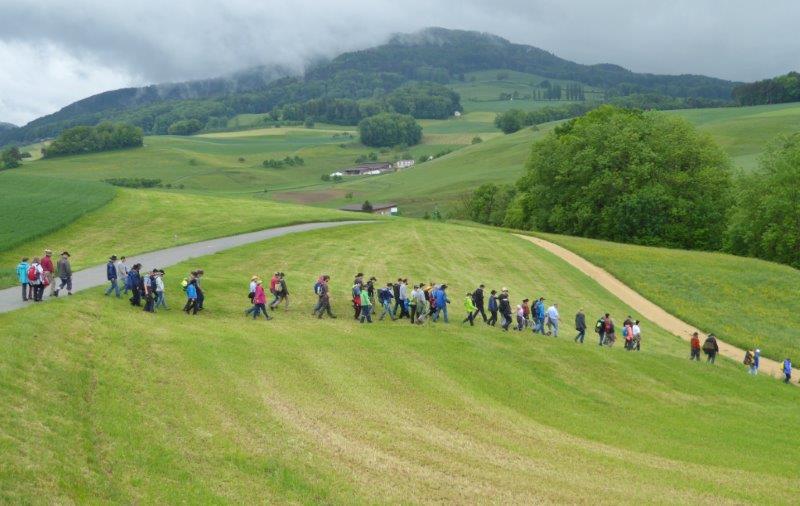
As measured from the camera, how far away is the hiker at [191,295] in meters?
32.4

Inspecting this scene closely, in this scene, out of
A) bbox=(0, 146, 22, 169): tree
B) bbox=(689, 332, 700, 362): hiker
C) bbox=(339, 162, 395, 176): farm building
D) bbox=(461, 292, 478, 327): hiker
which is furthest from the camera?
bbox=(339, 162, 395, 176): farm building

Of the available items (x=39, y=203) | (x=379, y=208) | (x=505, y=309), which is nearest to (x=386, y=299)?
(x=505, y=309)

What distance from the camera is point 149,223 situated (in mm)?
66188

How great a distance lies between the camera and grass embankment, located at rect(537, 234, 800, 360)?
49.5 metres

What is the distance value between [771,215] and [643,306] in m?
32.5

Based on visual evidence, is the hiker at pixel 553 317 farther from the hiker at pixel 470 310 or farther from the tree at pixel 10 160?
the tree at pixel 10 160

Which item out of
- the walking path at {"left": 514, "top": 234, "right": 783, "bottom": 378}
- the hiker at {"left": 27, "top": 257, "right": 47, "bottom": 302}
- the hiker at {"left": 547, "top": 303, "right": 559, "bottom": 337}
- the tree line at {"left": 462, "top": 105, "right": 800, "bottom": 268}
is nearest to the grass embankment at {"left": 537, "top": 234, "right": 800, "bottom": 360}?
the walking path at {"left": 514, "top": 234, "right": 783, "bottom": 378}

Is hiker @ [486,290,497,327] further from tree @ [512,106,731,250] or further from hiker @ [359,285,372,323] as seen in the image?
tree @ [512,106,731,250]

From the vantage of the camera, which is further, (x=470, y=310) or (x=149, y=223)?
(x=149, y=223)

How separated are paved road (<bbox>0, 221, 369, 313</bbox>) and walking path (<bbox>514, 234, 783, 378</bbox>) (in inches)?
797

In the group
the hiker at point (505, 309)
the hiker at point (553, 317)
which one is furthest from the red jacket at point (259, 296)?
the hiker at point (553, 317)

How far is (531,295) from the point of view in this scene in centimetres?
5094

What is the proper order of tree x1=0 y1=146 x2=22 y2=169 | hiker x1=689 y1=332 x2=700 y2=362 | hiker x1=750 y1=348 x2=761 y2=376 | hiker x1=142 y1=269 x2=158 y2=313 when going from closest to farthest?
hiker x1=142 y1=269 x2=158 y2=313 < hiker x1=689 y1=332 x2=700 y2=362 < hiker x1=750 y1=348 x2=761 y2=376 < tree x1=0 y1=146 x2=22 y2=169

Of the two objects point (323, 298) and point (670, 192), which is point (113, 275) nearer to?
point (323, 298)
